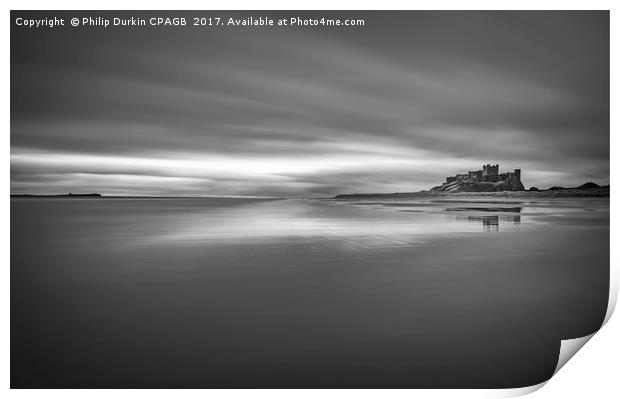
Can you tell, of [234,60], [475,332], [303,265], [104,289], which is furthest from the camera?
[234,60]

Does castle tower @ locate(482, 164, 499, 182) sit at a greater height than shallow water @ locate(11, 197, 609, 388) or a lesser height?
greater

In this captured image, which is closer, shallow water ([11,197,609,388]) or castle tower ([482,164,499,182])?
shallow water ([11,197,609,388])

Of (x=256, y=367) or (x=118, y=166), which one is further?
(x=118, y=166)

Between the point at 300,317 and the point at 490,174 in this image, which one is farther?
the point at 490,174

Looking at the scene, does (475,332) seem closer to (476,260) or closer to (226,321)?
(226,321)

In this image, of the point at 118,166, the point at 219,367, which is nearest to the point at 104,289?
the point at 219,367

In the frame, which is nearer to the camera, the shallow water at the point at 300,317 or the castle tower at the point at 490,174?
the shallow water at the point at 300,317

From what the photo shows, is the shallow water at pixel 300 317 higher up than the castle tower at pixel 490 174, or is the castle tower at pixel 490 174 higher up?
the castle tower at pixel 490 174

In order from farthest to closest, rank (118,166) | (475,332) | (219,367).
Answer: (118,166) → (475,332) → (219,367)

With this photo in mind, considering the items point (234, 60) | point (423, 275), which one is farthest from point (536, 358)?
point (234, 60)

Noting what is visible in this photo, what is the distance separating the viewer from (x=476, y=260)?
283 inches
